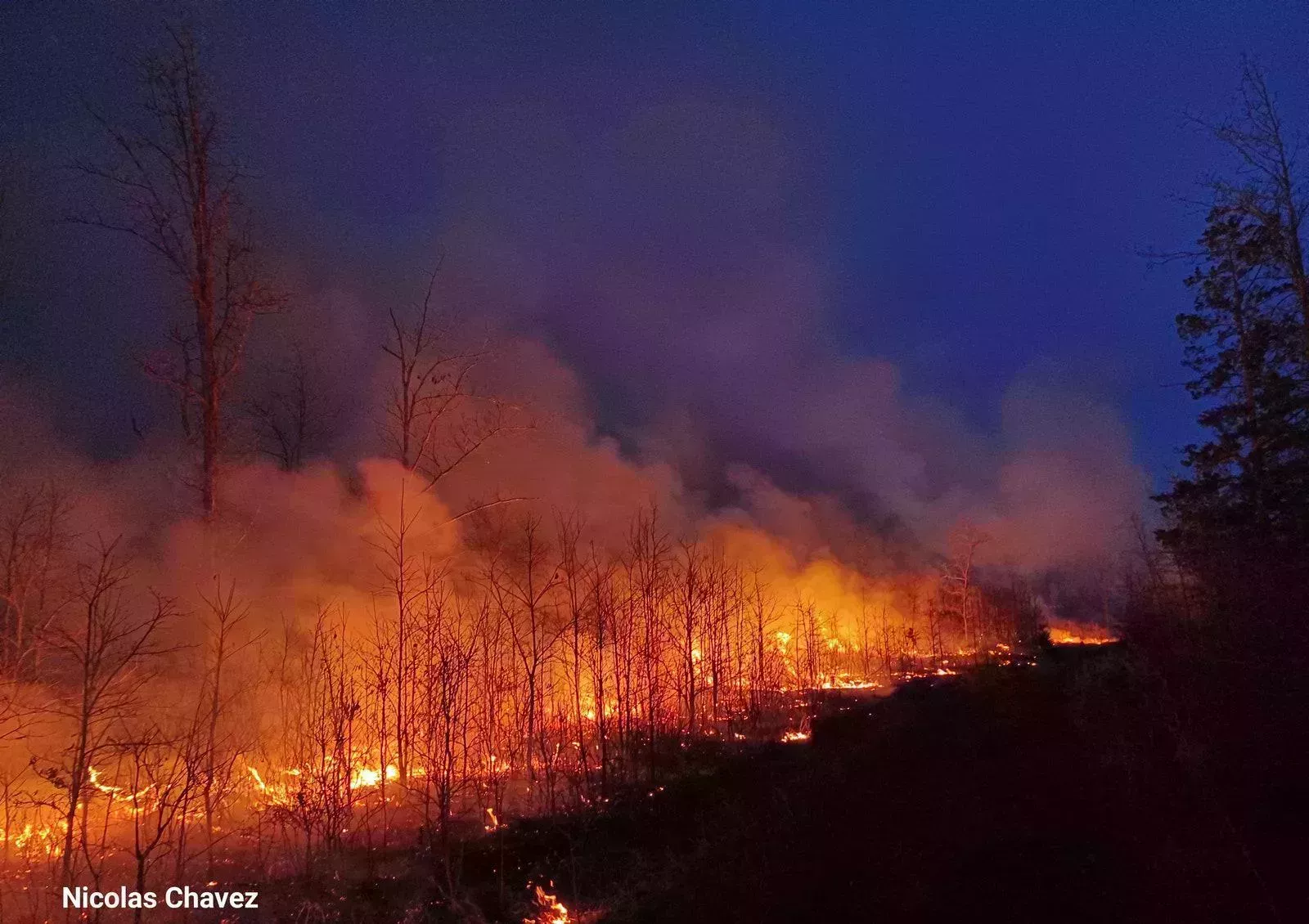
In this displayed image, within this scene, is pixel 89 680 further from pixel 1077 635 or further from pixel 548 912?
pixel 1077 635

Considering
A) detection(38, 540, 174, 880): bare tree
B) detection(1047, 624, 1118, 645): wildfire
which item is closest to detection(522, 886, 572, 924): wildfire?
detection(38, 540, 174, 880): bare tree

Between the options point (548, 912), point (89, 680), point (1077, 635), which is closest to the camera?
point (89, 680)

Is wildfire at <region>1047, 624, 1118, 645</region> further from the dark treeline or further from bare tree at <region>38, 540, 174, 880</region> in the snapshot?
bare tree at <region>38, 540, 174, 880</region>

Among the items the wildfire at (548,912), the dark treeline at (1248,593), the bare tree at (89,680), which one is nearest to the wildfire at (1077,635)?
the dark treeline at (1248,593)

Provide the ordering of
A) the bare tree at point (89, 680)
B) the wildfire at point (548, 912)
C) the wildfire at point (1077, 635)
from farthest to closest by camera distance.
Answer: the wildfire at point (1077, 635) < the wildfire at point (548, 912) < the bare tree at point (89, 680)

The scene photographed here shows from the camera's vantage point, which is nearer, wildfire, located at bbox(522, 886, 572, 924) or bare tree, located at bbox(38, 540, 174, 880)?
bare tree, located at bbox(38, 540, 174, 880)

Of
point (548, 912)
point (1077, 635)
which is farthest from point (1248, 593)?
point (1077, 635)

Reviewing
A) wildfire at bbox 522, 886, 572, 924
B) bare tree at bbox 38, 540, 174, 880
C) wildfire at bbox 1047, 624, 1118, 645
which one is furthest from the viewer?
wildfire at bbox 1047, 624, 1118, 645

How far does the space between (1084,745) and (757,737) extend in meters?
6.83

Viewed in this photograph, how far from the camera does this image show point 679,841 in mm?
12430

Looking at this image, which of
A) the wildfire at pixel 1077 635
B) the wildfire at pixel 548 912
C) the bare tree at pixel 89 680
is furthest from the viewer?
the wildfire at pixel 1077 635

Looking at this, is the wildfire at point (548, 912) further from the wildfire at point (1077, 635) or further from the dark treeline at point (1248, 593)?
the wildfire at point (1077, 635)

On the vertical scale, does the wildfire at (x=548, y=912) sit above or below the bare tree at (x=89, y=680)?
below

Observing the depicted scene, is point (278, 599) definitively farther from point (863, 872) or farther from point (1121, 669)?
point (1121, 669)
